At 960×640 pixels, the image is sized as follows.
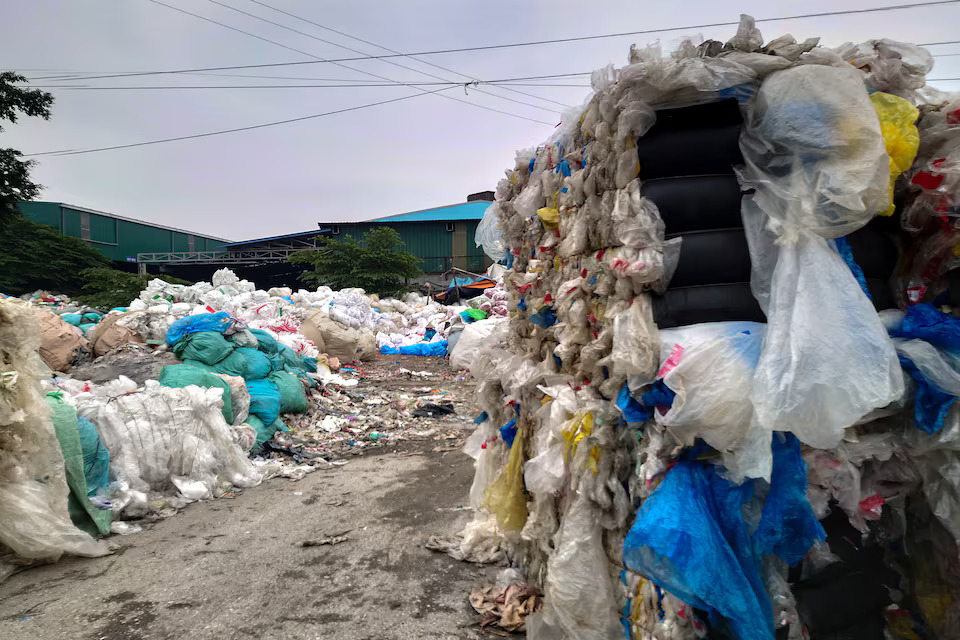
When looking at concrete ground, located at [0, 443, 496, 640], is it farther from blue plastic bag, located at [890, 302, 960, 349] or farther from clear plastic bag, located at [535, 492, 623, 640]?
blue plastic bag, located at [890, 302, 960, 349]

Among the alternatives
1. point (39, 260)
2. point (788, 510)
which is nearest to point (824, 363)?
point (788, 510)

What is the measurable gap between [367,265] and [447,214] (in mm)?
7628

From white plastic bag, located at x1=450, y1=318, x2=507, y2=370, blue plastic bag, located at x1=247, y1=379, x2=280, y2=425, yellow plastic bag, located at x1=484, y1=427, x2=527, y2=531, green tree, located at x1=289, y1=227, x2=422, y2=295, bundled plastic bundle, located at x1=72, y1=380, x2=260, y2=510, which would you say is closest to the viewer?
yellow plastic bag, located at x1=484, y1=427, x2=527, y2=531

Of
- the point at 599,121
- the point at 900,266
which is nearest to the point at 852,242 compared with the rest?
the point at 900,266

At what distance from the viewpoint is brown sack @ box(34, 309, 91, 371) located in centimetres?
523

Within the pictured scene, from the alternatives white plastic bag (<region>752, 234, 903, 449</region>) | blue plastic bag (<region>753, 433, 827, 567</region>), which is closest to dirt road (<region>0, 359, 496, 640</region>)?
blue plastic bag (<region>753, 433, 827, 567</region>)

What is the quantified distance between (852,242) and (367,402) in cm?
565

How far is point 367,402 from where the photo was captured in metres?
6.48

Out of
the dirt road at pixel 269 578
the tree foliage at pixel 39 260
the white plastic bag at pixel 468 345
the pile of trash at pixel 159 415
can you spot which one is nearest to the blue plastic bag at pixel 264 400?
the pile of trash at pixel 159 415

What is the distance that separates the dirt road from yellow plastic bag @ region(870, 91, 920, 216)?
6.94 ft

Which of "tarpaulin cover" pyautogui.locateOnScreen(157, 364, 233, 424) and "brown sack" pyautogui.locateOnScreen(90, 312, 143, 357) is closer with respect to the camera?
"tarpaulin cover" pyautogui.locateOnScreen(157, 364, 233, 424)

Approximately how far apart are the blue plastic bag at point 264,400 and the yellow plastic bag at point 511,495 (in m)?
3.05

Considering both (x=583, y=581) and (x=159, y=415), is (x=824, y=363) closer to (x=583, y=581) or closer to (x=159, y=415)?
(x=583, y=581)

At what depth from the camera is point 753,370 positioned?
1344mm
